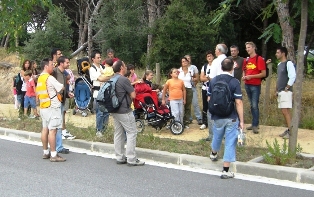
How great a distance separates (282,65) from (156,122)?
10.3 ft

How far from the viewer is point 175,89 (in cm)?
1084

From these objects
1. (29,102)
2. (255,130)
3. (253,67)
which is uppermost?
(253,67)

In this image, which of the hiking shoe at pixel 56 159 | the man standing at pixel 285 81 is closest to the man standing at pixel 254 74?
the man standing at pixel 285 81

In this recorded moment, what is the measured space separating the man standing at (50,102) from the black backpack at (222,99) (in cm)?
297

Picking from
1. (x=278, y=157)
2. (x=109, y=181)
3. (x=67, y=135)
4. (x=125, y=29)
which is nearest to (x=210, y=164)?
(x=278, y=157)

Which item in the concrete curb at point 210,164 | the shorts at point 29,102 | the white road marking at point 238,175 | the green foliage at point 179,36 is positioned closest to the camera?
the white road marking at point 238,175

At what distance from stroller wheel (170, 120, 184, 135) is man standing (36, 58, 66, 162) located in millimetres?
2994

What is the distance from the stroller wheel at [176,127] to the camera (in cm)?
1062

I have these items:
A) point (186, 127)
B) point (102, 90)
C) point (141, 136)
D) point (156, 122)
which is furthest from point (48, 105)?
point (186, 127)

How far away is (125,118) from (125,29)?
47.9 ft

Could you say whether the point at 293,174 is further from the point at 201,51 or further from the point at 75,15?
the point at 75,15

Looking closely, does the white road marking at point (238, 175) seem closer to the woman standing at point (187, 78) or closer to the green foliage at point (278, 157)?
the green foliage at point (278, 157)

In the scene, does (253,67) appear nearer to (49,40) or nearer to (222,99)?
(222,99)

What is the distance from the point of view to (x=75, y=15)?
3509 centimetres
